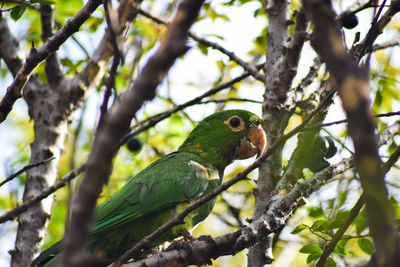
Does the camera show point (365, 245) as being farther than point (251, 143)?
No

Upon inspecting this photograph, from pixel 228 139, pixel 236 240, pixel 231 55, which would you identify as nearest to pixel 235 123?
pixel 228 139

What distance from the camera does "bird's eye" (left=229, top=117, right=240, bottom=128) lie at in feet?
17.2

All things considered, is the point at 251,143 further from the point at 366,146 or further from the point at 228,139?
the point at 366,146

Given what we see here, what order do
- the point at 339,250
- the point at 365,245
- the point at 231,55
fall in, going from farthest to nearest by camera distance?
the point at 231,55, the point at 365,245, the point at 339,250

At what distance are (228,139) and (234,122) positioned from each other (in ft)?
0.78

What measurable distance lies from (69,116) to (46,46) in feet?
7.06

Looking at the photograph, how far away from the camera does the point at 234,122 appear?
525cm

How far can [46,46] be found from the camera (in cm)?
293

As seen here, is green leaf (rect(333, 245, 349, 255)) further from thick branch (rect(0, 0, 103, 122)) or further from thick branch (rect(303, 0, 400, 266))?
thick branch (rect(0, 0, 103, 122))

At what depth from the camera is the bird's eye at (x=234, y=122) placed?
17.2ft

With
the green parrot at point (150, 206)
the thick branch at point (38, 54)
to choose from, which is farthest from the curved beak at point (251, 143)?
the thick branch at point (38, 54)

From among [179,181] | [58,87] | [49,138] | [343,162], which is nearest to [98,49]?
[58,87]

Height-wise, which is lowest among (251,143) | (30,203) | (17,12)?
(30,203)

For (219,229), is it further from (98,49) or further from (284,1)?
(284,1)
